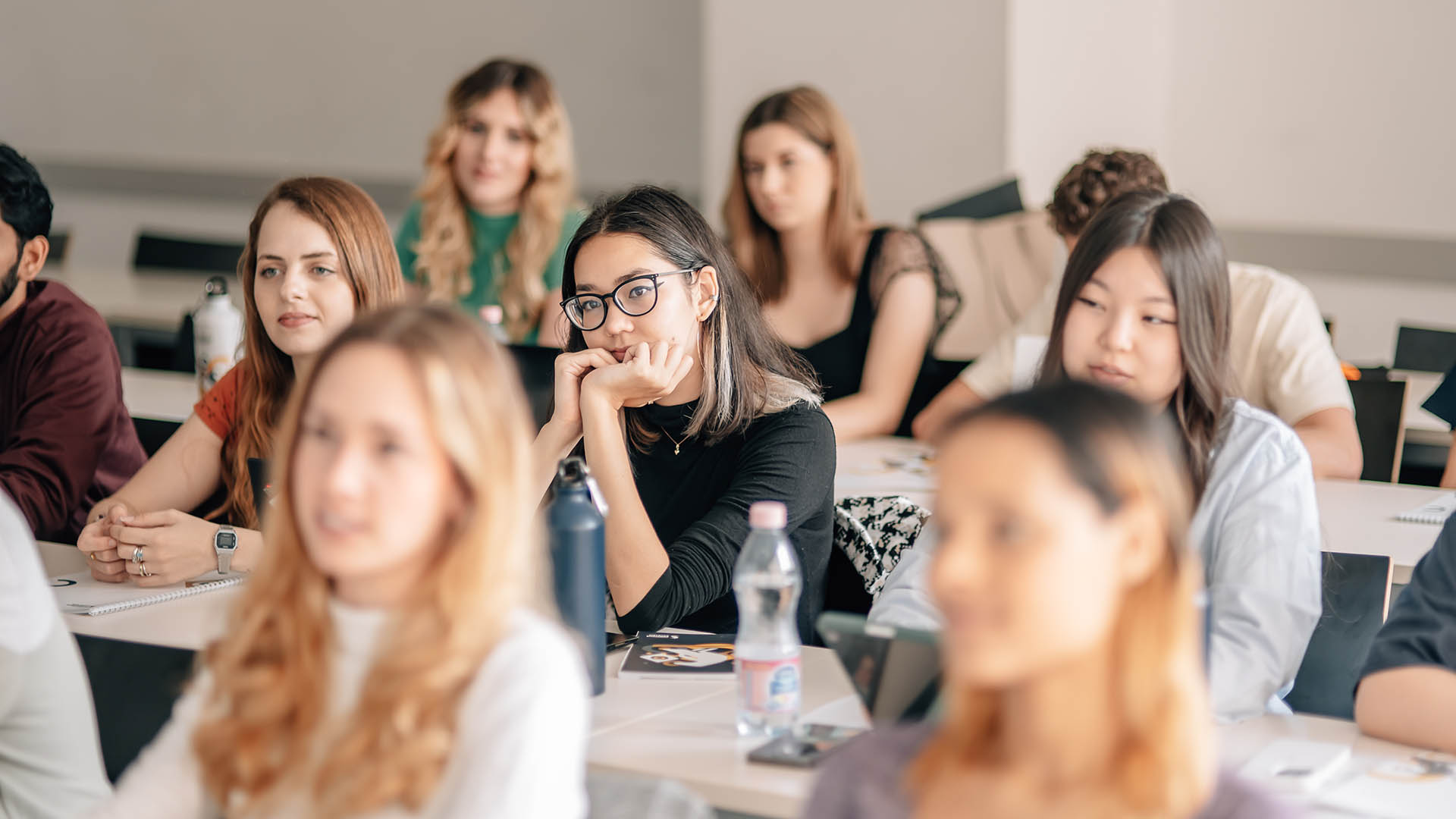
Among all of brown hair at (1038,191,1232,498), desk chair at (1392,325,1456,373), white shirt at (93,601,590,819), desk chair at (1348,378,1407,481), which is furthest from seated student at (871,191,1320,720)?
desk chair at (1392,325,1456,373)

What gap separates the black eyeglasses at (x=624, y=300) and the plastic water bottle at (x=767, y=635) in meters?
0.57

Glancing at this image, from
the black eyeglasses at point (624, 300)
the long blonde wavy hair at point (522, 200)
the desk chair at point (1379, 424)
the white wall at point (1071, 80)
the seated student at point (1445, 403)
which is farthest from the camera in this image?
the white wall at point (1071, 80)

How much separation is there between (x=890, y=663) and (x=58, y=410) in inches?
75.8

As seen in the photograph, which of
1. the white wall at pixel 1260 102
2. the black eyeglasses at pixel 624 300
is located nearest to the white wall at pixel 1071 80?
the white wall at pixel 1260 102

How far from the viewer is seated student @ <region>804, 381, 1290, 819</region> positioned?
0.97m

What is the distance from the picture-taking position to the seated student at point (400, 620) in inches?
46.4

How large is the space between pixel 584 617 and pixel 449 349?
50cm

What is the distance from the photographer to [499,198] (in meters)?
4.20

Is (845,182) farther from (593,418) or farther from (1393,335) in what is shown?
(1393,335)

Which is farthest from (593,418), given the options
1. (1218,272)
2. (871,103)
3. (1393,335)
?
(1393,335)

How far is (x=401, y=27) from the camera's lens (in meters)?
6.96

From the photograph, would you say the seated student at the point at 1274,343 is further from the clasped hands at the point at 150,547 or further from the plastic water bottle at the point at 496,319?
the clasped hands at the point at 150,547

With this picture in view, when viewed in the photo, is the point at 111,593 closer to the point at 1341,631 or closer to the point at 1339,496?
the point at 1341,631

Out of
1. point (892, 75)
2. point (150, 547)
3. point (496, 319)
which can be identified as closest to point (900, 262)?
point (496, 319)
